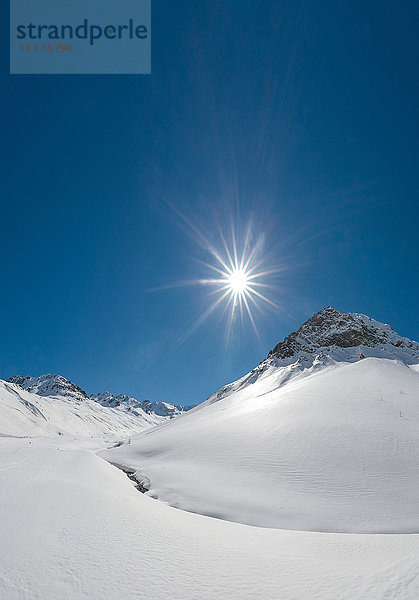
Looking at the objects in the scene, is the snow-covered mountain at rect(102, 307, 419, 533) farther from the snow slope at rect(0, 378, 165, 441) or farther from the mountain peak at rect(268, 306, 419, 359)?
the snow slope at rect(0, 378, 165, 441)

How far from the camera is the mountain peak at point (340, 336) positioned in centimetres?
5934

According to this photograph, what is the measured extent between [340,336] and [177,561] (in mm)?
67725

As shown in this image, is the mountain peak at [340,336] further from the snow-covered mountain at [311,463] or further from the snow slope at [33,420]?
the snow slope at [33,420]

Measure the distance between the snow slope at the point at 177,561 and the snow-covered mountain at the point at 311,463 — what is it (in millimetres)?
4288

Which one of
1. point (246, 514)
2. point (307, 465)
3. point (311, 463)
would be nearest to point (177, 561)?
point (246, 514)

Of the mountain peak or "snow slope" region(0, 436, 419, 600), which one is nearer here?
"snow slope" region(0, 436, 419, 600)

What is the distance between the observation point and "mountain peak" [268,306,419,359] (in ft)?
195

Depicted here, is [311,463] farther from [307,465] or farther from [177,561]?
[177,561]

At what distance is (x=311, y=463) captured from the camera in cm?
1526

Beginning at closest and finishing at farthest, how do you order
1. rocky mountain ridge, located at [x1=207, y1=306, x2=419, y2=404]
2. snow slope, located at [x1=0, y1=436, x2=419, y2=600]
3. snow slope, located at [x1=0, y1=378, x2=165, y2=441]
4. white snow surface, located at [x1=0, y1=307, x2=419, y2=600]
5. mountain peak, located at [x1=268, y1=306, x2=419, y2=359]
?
snow slope, located at [x1=0, y1=436, x2=419, y2=600], white snow surface, located at [x1=0, y1=307, x2=419, y2=600], rocky mountain ridge, located at [x1=207, y1=306, x2=419, y2=404], mountain peak, located at [x1=268, y1=306, x2=419, y2=359], snow slope, located at [x1=0, y1=378, x2=165, y2=441]

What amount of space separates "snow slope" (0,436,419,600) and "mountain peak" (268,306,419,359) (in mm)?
56428

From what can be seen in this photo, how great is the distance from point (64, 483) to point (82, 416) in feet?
475

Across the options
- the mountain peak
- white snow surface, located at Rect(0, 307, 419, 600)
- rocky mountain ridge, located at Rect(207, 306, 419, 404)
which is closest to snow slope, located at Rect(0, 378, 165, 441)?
rocky mountain ridge, located at Rect(207, 306, 419, 404)

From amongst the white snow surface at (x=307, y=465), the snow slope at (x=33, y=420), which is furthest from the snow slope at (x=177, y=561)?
the snow slope at (x=33, y=420)
